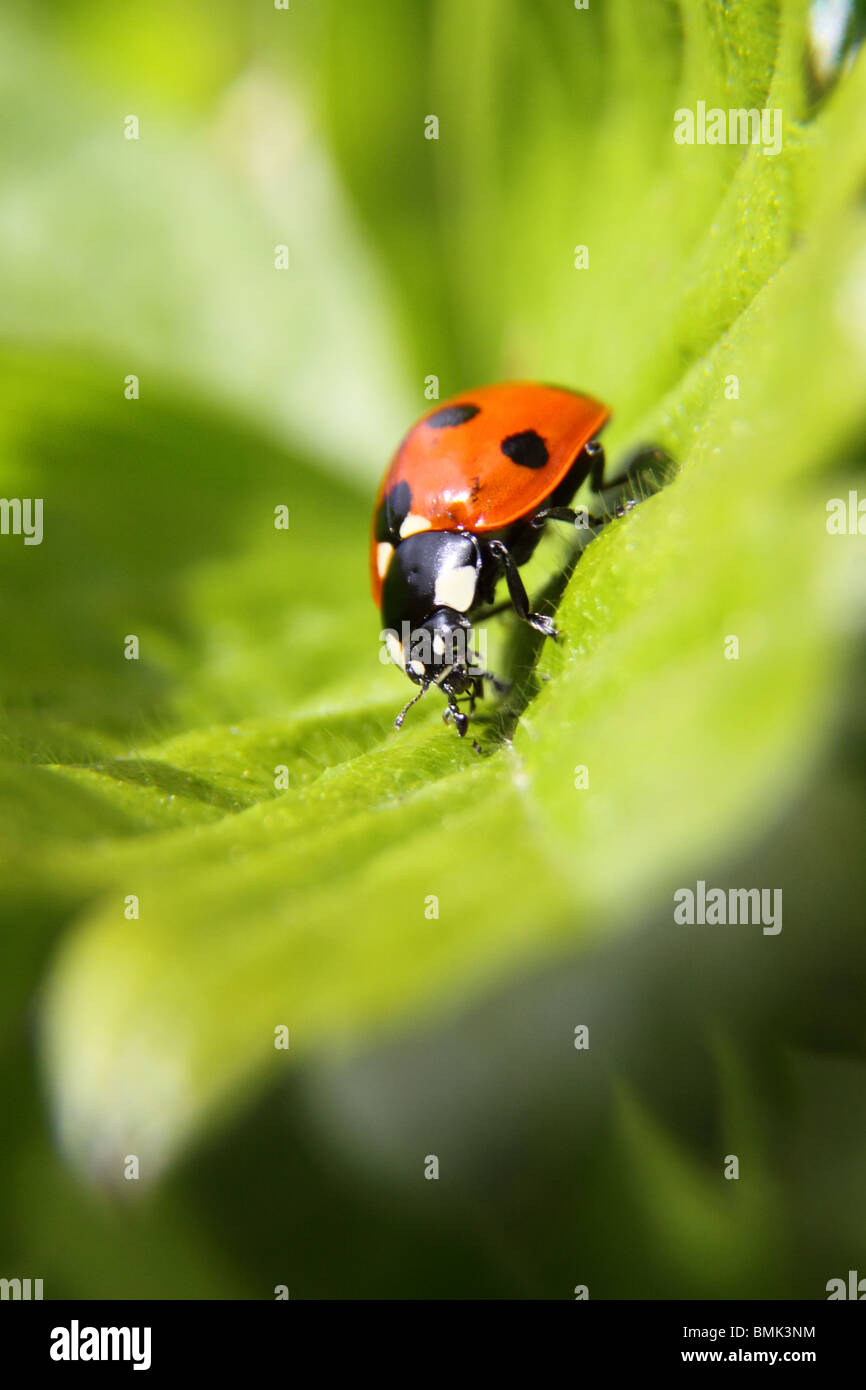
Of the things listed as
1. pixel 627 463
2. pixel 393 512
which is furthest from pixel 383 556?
pixel 627 463

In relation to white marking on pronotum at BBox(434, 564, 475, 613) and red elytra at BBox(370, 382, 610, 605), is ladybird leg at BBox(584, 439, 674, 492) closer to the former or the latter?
red elytra at BBox(370, 382, 610, 605)

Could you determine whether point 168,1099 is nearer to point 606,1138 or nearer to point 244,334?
point 606,1138

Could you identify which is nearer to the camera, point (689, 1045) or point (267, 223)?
point (689, 1045)

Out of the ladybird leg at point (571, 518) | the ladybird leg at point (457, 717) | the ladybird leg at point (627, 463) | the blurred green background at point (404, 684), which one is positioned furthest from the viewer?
the ladybird leg at point (571, 518)

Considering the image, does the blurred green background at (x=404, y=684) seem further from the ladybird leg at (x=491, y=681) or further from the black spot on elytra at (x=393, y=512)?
the black spot on elytra at (x=393, y=512)

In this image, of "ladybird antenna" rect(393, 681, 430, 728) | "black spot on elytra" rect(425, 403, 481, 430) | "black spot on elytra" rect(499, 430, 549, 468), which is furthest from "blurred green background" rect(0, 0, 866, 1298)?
"black spot on elytra" rect(425, 403, 481, 430)

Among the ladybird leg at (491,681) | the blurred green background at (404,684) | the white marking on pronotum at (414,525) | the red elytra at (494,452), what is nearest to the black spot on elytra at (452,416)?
the red elytra at (494,452)
